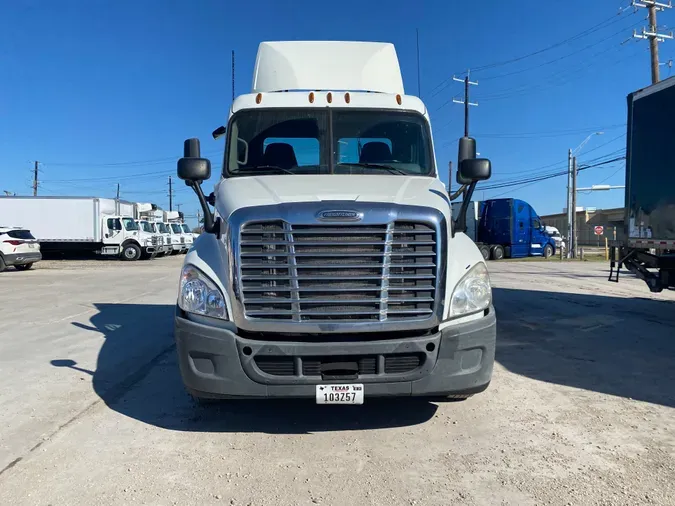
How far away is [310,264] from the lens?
3594 mm

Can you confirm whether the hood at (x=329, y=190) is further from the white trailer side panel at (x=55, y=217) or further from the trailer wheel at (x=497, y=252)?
the white trailer side panel at (x=55, y=217)

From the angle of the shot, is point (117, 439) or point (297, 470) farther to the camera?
point (117, 439)

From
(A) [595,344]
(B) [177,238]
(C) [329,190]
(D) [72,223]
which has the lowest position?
(A) [595,344]

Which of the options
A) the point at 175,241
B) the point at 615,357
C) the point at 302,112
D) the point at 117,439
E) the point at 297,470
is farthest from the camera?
the point at 175,241

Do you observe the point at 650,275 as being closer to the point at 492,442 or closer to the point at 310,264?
the point at 492,442

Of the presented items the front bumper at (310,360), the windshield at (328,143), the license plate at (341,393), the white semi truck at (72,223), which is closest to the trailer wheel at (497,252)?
the white semi truck at (72,223)

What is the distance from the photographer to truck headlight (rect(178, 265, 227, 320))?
143 inches

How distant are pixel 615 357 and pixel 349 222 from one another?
4.49 meters

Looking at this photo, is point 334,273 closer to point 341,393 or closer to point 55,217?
point 341,393


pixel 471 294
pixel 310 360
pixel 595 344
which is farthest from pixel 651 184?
pixel 310 360

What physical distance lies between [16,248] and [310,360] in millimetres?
20551

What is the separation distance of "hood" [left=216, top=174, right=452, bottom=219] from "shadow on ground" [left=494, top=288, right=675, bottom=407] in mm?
2571

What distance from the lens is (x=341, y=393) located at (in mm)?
3549

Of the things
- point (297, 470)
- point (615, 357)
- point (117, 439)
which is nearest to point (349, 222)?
point (297, 470)
